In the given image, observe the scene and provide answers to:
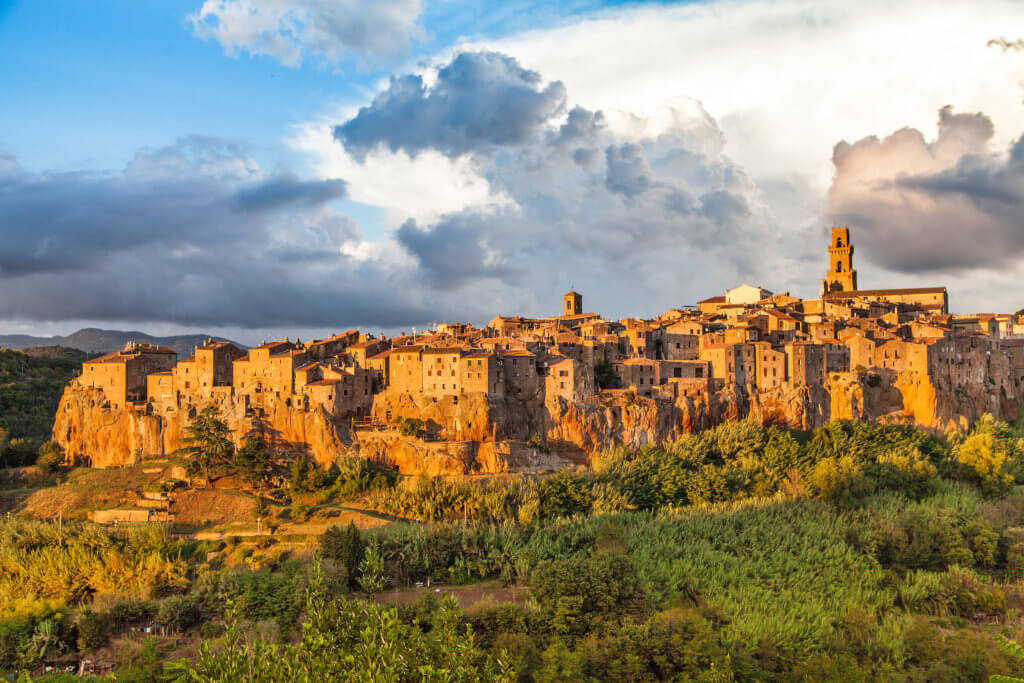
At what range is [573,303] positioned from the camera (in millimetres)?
86000

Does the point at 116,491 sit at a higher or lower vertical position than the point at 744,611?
higher

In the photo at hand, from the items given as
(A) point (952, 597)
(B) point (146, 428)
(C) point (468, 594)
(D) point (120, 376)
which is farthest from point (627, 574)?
(D) point (120, 376)

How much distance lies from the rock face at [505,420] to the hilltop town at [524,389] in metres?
0.09

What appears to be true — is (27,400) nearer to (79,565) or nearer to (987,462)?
(79,565)

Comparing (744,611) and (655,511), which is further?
(655,511)

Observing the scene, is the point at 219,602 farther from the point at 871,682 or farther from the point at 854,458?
the point at 854,458

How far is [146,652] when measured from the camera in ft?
82.0

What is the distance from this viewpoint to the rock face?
4719 centimetres

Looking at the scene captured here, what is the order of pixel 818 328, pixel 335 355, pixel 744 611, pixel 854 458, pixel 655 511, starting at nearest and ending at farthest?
pixel 744 611, pixel 655 511, pixel 854 458, pixel 335 355, pixel 818 328

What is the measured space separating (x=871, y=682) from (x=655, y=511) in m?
16.6

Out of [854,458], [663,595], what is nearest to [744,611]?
[663,595]

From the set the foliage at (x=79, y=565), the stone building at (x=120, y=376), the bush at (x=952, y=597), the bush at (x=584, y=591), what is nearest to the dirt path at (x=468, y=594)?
the bush at (x=584, y=591)

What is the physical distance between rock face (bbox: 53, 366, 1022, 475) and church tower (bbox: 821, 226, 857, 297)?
1574 inches

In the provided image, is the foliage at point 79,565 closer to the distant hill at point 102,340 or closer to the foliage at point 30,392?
the foliage at point 30,392
